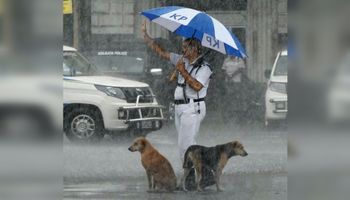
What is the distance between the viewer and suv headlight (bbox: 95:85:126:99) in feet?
23.3

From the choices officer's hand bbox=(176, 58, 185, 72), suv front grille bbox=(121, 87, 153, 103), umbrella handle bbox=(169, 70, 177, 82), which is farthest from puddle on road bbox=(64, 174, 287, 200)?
officer's hand bbox=(176, 58, 185, 72)

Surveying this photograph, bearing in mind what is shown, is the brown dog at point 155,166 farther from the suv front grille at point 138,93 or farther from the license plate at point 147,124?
the suv front grille at point 138,93

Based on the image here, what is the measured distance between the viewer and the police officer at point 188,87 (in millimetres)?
6977

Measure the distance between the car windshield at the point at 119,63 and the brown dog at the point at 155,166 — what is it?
65 cm

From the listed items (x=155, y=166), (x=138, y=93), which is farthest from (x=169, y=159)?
(x=138, y=93)

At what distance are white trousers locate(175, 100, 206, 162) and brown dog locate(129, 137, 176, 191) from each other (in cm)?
19

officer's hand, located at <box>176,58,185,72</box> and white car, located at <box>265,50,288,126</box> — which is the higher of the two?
officer's hand, located at <box>176,58,185,72</box>

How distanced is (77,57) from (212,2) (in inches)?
51.3

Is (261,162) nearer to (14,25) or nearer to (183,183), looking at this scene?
(183,183)

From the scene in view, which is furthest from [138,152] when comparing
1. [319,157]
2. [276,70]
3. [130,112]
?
[319,157]

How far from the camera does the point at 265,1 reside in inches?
271

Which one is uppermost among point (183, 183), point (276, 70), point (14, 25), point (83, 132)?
point (14, 25)

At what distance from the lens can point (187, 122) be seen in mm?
7082

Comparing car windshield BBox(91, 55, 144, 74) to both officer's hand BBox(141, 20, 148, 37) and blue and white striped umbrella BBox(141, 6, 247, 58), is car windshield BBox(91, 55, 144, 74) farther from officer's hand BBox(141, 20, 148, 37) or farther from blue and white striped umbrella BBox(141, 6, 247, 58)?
blue and white striped umbrella BBox(141, 6, 247, 58)
